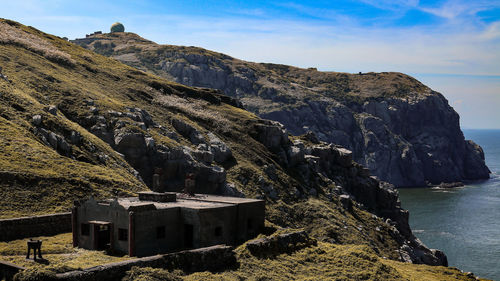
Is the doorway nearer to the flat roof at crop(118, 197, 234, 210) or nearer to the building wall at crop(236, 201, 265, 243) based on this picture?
the flat roof at crop(118, 197, 234, 210)

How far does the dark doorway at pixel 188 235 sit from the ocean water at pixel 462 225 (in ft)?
216

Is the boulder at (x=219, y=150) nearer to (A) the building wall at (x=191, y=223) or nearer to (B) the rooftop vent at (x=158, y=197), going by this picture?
(B) the rooftop vent at (x=158, y=197)

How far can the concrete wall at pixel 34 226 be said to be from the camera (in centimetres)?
3674

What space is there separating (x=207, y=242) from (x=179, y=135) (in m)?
47.3

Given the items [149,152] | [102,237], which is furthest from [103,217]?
[149,152]

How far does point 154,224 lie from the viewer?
34.7 metres

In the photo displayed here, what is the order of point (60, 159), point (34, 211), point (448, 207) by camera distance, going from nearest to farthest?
point (34, 211) < point (60, 159) < point (448, 207)

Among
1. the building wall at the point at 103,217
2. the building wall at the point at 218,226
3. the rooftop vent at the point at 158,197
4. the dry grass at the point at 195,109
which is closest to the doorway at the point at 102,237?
the building wall at the point at 103,217

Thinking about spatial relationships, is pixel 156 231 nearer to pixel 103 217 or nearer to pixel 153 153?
pixel 103 217

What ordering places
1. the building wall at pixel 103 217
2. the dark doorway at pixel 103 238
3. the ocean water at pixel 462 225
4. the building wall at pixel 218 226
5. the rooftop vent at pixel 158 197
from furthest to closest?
the ocean water at pixel 462 225, the rooftop vent at pixel 158 197, the building wall at pixel 218 226, the dark doorway at pixel 103 238, the building wall at pixel 103 217

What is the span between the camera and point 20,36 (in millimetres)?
100188

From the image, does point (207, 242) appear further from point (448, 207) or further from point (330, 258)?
point (448, 207)

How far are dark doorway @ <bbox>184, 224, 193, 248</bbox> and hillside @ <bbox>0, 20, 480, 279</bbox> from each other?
13.5ft

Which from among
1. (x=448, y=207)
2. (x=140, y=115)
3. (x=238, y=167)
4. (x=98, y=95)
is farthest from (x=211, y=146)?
(x=448, y=207)
